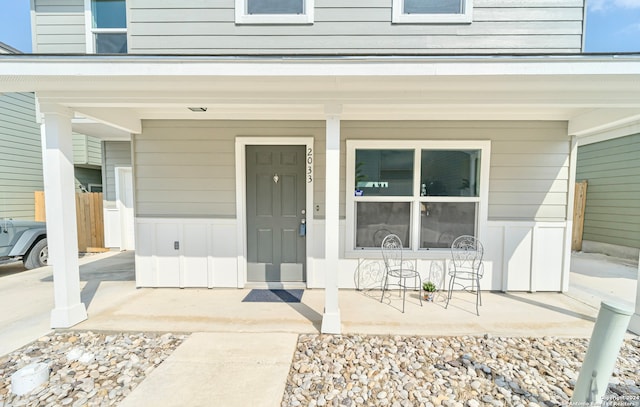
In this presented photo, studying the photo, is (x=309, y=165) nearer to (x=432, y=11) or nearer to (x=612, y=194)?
(x=432, y=11)

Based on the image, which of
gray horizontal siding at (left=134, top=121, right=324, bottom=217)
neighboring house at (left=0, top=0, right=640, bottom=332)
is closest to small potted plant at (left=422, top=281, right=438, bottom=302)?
neighboring house at (left=0, top=0, right=640, bottom=332)

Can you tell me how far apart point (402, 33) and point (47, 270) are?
6673mm

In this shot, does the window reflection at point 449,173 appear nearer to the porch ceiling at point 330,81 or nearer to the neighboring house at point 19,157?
the porch ceiling at point 330,81

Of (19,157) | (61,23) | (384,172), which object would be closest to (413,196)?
(384,172)

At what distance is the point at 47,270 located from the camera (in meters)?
4.92

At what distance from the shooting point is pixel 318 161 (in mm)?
3766

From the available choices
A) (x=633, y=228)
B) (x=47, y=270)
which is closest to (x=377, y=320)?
(x=47, y=270)

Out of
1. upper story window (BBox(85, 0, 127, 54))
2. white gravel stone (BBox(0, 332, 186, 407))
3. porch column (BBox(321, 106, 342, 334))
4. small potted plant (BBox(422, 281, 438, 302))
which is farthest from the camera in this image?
upper story window (BBox(85, 0, 127, 54))

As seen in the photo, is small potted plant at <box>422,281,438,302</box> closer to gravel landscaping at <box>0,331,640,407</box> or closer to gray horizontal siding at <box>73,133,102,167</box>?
gravel landscaping at <box>0,331,640,407</box>

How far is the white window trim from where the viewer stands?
3742mm

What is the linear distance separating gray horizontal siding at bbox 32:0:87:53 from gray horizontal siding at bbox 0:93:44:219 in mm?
3459

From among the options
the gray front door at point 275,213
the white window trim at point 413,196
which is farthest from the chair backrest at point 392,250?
the gray front door at point 275,213

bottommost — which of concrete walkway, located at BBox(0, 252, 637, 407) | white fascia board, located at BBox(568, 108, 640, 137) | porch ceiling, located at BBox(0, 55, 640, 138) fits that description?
concrete walkway, located at BBox(0, 252, 637, 407)

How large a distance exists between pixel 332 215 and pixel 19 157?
29.9ft
